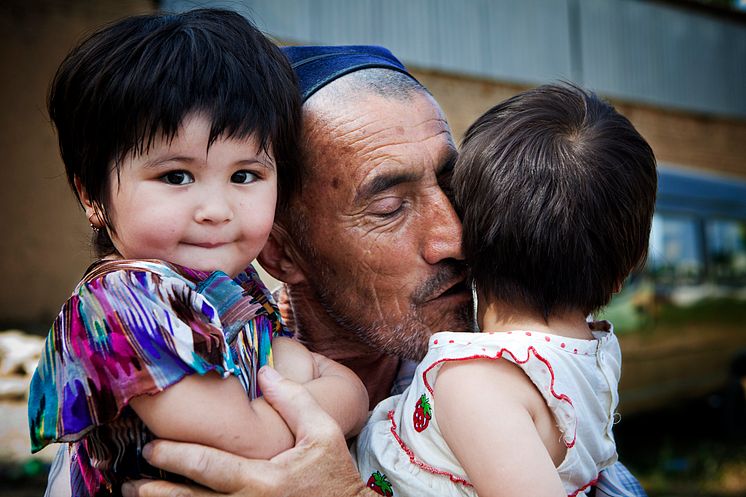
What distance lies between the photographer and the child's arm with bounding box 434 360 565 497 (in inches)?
63.4

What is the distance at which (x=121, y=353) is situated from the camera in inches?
59.1

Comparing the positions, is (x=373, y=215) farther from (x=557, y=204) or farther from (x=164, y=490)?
(x=164, y=490)

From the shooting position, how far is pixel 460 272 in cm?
227

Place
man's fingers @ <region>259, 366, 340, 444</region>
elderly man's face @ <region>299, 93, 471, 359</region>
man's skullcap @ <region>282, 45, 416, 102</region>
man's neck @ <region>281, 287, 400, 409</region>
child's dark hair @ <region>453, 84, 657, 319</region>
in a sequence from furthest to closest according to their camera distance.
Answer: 1. man's neck @ <region>281, 287, 400, 409</region>
2. man's skullcap @ <region>282, 45, 416, 102</region>
3. elderly man's face @ <region>299, 93, 471, 359</region>
4. child's dark hair @ <region>453, 84, 657, 319</region>
5. man's fingers @ <region>259, 366, 340, 444</region>

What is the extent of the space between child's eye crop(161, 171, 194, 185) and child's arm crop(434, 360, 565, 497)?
0.70 metres

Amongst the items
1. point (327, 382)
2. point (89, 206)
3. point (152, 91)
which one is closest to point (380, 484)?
point (327, 382)


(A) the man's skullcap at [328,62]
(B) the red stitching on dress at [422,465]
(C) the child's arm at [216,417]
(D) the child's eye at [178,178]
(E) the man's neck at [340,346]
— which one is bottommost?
(E) the man's neck at [340,346]

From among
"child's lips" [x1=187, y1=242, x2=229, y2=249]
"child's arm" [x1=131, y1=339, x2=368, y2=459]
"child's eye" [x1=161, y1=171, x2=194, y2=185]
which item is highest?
"child's eye" [x1=161, y1=171, x2=194, y2=185]

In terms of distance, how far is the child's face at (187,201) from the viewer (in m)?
1.65

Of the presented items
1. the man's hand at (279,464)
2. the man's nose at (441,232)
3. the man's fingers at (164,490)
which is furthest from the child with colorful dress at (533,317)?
the man's fingers at (164,490)

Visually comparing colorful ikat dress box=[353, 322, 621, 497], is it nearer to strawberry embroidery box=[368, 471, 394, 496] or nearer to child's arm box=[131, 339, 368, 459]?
strawberry embroidery box=[368, 471, 394, 496]

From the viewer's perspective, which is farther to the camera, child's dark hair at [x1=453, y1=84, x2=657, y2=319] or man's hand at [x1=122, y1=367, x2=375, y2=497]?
child's dark hair at [x1=453, y1=84, x2=657, y2=319]

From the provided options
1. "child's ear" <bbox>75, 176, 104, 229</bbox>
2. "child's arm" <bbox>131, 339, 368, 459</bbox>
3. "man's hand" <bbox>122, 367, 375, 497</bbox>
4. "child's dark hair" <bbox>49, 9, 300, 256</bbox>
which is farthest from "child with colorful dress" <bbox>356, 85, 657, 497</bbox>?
"child's ear" <bbox>75, 176, 104, 229</bbox>

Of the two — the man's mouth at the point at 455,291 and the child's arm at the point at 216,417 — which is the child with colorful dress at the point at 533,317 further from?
the child's arm at the point at 216,417
